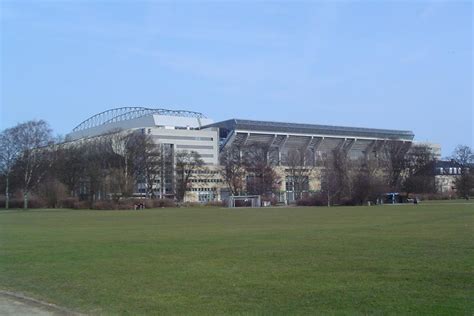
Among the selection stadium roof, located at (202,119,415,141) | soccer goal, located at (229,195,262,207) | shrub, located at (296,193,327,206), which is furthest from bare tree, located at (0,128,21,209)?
stadium roof, located at (202,119,415,141)

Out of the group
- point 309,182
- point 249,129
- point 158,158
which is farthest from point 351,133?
point 158,158

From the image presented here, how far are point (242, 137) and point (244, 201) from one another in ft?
196

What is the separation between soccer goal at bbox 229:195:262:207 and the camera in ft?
367

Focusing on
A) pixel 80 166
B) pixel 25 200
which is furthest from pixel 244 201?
pixel 25 200

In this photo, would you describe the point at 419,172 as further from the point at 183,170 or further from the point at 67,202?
the point at 67,202

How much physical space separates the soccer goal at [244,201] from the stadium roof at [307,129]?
58.6 meters

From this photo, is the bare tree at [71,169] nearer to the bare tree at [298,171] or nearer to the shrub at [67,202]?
the shrub at [67,202]

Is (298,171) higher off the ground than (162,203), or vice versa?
(298,171)

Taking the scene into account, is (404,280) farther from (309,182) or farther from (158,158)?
(309,182)

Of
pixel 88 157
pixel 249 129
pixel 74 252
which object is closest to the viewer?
pixel 74 252

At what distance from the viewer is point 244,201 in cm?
11338

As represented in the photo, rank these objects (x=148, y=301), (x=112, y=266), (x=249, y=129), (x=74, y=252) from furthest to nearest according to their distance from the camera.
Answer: (x=249, y=129) < (x=74, y=252) < (x=112, y=266) < (x=148, y=301)

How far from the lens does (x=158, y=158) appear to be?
369ft

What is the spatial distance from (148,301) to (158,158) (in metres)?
103
